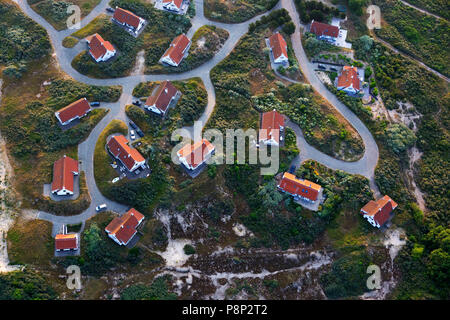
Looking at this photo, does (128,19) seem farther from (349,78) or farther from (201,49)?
(349,78)

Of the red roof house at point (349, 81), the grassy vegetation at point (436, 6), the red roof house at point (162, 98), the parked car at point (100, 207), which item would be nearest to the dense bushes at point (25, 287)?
the parked car at point (100, 207)

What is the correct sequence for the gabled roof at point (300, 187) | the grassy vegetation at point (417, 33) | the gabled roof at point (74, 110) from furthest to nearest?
the grassy vegetation at point (417, 33) → the gabled roof at point (74, 110) → the gabled roof at point (300, 187)

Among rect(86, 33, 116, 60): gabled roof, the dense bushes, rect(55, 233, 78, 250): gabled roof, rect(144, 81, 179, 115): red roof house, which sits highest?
rect(86, 33, 116, 60): gabled roof

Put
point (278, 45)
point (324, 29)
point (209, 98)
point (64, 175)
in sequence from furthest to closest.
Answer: point (324, 29), point (278, 45), point (209, 98), point (64, 175)

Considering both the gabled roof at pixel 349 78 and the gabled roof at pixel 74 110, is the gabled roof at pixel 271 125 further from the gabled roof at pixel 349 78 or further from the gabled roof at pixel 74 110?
the gabled roof at pixel 74 110

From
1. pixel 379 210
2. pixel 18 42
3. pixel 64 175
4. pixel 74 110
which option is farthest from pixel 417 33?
pixel 18 42

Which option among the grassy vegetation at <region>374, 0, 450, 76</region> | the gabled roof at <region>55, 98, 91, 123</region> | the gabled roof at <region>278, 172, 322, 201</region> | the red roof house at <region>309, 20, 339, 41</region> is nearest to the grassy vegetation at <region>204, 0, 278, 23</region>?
the red roof house at <region>309, 20, 339, 41</region>

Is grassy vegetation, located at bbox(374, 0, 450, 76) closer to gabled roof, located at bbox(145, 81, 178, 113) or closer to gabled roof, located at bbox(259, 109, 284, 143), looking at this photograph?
gabled roof, located at bbox(259, 109, 284, 143)
